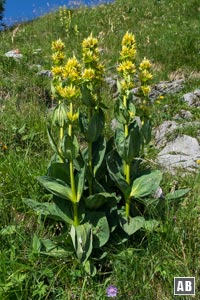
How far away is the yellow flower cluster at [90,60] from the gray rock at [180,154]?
52.1 inches

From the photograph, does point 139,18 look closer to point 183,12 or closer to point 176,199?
point 183,12

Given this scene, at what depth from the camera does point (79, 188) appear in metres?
2.44

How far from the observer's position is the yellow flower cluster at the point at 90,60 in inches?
91.3

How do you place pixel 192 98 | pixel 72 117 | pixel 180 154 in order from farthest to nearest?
pixel 192 98 → pixel 180 154 → pixel 72 117

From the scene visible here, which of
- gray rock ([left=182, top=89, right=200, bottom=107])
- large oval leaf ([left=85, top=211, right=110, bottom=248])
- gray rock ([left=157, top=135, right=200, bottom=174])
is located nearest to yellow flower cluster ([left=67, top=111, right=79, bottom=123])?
large oval leaf ([left=85, top=211, right=110, bottom=248])

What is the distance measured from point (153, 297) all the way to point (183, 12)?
10527 mm

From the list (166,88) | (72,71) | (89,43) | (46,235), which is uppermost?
(166,88)

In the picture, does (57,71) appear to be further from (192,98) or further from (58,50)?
(192,98)

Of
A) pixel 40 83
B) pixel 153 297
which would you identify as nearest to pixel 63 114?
pixel 153 297

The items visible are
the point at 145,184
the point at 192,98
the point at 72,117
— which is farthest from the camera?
the point at 192,98

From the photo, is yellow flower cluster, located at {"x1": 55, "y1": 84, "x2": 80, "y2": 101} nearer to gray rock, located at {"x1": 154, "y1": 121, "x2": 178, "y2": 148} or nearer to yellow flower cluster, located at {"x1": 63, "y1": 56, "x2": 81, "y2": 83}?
yellow flower cluster, located at {"x1": 63, "y1": 56, "x2": 81, "y2": 83}
